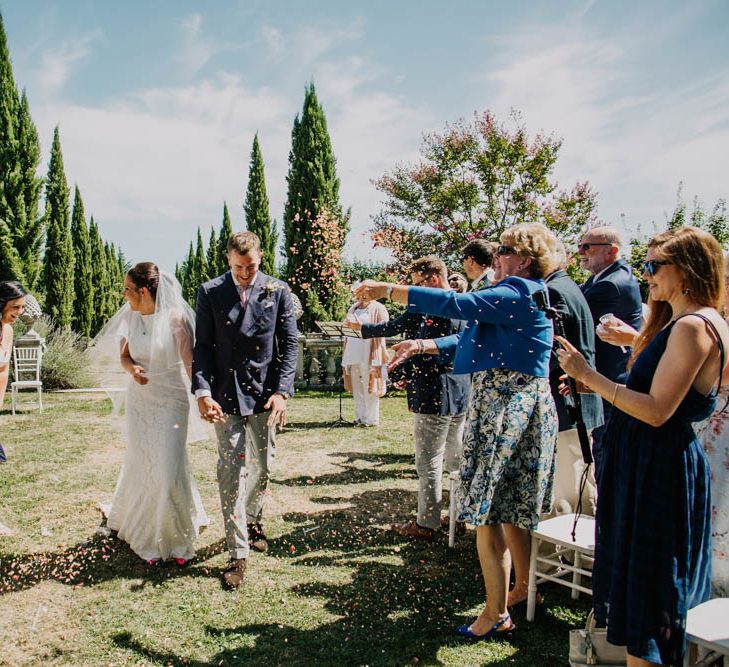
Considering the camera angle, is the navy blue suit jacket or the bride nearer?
the navy blue suit jacket

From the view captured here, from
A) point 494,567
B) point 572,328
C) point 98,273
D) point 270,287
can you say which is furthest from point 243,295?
point 98,273

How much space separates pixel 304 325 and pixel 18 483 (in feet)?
46.6

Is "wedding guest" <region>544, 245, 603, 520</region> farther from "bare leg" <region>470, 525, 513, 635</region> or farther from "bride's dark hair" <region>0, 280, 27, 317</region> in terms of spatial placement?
"bride's dark hair" <region>0, 280, 27, 317</region>

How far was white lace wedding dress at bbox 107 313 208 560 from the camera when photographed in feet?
13.9

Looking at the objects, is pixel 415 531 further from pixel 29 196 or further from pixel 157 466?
pixel 29 196

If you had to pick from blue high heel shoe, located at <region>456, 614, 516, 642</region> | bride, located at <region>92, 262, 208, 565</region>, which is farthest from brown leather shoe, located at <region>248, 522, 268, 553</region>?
blue high heel shoe, located at <region>456, 614, 516, 642</region>

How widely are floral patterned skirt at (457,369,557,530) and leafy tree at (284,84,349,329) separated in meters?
17.0

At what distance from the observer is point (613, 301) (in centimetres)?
452

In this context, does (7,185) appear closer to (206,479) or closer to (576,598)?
(206,479)

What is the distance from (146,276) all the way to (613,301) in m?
3.58

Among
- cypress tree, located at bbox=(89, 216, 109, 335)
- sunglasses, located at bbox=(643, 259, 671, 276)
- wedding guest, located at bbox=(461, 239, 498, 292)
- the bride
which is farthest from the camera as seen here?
cypress tree, located at bbox=(89, 216, 109, 335)

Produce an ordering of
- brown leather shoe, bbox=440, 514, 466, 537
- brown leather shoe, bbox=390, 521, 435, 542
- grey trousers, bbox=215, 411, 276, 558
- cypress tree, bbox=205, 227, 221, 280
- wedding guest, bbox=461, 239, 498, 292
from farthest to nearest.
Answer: cypress tree, bbox=205, 227, 221, 280 → brown leather shoe, bbox=440, 514, 466, 537 → brown leather shoe, bbox=390, 521, 435, 542 → wedding guest, bbox=461, 239, 498, 292 → grey trousers, bbox=215, 411, 276, 558

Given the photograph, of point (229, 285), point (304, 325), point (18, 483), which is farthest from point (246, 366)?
point (304, 325)

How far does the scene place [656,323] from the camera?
8.10 feet
